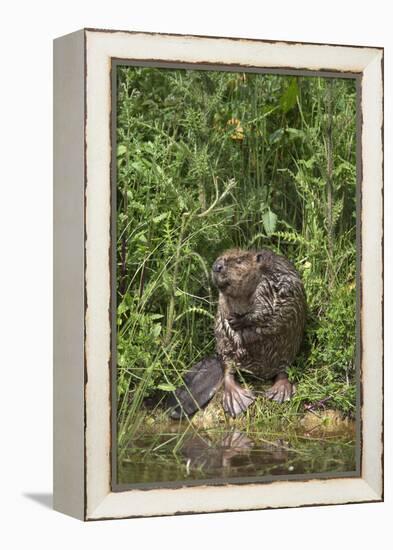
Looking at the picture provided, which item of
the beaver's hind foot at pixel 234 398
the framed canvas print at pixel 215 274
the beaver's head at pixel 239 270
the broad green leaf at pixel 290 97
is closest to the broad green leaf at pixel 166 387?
the framed canvas print at pixel 215 274

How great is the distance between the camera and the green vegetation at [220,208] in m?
7.20

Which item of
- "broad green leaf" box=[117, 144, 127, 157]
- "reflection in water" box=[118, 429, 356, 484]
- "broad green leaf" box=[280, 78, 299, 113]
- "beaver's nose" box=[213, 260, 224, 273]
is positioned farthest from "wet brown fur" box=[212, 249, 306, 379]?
"broad green leaf" box=[117, 144, 127, 157]

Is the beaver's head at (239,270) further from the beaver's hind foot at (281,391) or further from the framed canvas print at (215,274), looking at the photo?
the beaver's hind foot at (281,391)

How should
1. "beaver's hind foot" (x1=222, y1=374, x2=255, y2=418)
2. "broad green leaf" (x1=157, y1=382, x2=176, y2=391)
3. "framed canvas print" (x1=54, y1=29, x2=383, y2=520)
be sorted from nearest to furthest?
"framed canvas print" (x1=54, y1=29, x2=383, y2=520) → "broad green leaf" (x1=157, y1=382, x2=176, y2=391) → "beaver's hind foot" (x1=222, y1=374, x2=255, y2=418)

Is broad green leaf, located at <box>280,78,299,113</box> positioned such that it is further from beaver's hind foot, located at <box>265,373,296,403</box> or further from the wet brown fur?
beaver's hind foot, located at <box>265,373,296,403</box>

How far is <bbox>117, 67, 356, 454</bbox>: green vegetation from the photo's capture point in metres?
7.20

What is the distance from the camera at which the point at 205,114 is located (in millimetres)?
7508

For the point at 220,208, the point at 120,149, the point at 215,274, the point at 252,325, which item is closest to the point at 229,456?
the point at 252,325

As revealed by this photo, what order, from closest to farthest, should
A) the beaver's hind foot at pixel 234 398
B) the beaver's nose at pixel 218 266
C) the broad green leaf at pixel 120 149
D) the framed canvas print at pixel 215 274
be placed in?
Answer: the framed canvas print at pixel 215 274
the broad green leaf at pixel 120 149
the beaver's nose at pixel 218 266
the beaver's hind foot at pixel 234 398

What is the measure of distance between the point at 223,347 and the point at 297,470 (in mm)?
709

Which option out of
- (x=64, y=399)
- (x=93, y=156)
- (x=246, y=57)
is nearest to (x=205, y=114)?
(x=246, y=57)

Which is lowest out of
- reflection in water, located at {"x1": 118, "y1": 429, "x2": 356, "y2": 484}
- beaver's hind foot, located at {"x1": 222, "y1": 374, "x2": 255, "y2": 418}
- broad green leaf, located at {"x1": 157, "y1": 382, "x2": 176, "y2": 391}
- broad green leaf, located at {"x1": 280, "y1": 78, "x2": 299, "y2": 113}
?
reflection in water, located at {"x1": 118, "y1": 429, "x2": 356, "y2": 484}

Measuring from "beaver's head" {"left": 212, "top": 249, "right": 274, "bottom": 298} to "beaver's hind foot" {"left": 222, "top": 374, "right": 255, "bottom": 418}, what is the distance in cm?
44

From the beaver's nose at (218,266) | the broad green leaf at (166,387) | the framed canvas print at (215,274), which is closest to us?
the framed canvas print at (215,274)
